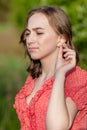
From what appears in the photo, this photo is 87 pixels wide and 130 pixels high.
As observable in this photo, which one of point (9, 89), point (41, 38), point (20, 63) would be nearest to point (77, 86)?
point (41, 38)

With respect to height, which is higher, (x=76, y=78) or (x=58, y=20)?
(x=58, y=20)

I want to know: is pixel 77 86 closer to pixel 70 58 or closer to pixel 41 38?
pixel 70 58

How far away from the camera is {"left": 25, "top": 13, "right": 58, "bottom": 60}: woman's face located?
430cm

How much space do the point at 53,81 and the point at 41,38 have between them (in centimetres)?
34

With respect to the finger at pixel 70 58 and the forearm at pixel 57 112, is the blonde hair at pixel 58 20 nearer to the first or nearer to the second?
the finger at pixel 70 58

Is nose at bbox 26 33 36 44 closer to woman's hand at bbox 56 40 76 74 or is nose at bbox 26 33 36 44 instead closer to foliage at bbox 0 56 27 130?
woman's hand at bbox 56 40 76 74

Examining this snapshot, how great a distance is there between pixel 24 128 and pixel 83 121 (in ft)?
1.62

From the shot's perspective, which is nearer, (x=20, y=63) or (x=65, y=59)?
(x=65, y=59)

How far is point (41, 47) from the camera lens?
14.1 feet

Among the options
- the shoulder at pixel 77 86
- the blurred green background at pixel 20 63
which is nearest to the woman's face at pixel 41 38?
the shoulder at pixel 77 86

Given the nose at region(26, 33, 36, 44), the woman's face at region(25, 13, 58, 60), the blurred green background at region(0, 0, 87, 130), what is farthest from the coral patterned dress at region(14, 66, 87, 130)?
the blurred green background at region(0, 0, 87, 130)

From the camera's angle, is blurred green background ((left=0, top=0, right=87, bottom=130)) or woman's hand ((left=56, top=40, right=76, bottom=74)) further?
blurred green background ((left=0, top=0, right=87, bottom=130))

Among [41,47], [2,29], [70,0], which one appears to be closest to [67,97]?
[41,47]

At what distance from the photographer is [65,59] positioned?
432cm
